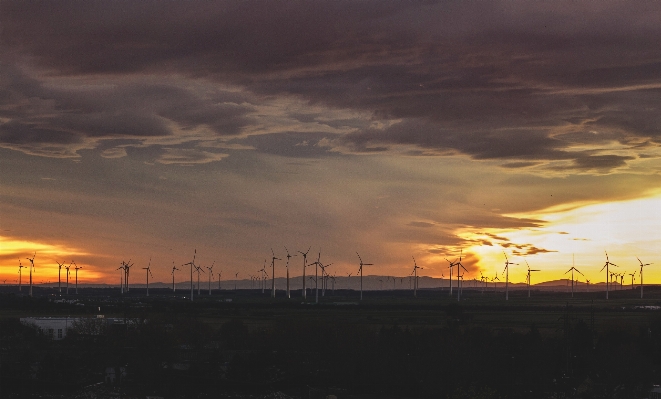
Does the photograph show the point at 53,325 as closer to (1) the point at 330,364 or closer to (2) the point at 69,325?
(2) the point at 69,325

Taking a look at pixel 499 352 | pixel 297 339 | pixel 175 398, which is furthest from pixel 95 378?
pixel 499 352

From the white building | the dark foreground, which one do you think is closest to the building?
the white building

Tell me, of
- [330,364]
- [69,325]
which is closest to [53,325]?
[69,325]

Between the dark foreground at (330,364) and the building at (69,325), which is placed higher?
the building at (69,325)

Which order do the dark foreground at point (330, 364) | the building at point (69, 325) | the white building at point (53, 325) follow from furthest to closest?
1. the white building at point (53, 325)
2. the building at point (69, 325)
3. the dark foreground at point (330, 364)

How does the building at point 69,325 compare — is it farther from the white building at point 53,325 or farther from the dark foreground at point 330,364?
the dark foreground at point 330,364

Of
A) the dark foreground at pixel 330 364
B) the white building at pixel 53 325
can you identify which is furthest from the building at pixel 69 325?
the dark foreground at pixel 330 364

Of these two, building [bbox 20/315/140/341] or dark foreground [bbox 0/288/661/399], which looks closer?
dark foreground [bbox 0/288/661/399]

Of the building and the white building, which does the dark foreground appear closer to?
the building

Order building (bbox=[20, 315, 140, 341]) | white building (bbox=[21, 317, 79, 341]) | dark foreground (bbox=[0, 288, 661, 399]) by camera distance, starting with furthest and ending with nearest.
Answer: white building (bbox=[21, 317, 79, 341]) → building (bbox=[20, 315, 140, 341]) → dark foreground (bbox=[0, 288, 661, 399])

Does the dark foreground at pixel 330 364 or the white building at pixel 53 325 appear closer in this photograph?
the dark foreground at pixel 330 364

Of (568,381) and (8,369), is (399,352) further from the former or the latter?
(8,369)
